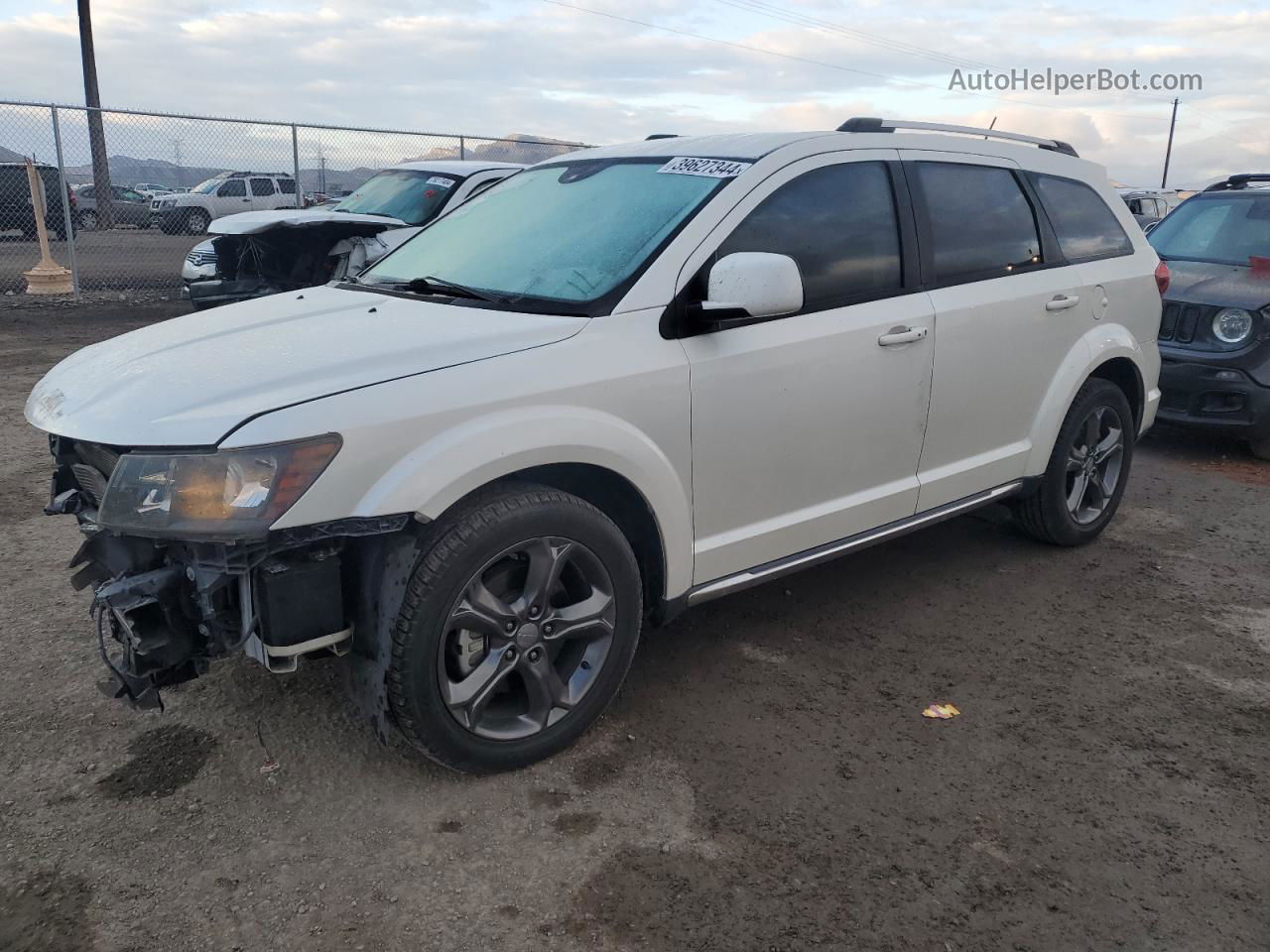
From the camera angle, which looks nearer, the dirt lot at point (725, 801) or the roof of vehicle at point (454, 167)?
the dirt lot at point (725, 801)

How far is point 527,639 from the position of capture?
2891mm

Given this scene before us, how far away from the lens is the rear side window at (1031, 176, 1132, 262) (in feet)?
14.8

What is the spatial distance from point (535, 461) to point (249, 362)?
85cm

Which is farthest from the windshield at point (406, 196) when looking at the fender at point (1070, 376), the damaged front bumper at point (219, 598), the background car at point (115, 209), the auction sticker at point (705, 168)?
the background car at point (115, 209)

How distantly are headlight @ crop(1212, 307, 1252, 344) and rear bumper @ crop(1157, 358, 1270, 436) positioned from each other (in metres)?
0.23

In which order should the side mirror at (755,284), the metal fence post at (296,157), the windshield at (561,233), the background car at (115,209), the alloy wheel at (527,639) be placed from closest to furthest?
the alloy wheel at (527,639)
the side mirror at (755,284)
the windshield at (561,233)
the metal fence post at (296,157)
the background car at (115,209)

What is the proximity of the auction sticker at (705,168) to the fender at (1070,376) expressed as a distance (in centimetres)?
187

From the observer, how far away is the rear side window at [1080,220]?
4.52 meters

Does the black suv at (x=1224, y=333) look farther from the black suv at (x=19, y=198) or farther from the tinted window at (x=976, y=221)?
the black suv at (x=19, y=198)

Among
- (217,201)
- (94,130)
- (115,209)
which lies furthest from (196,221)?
(94,130)

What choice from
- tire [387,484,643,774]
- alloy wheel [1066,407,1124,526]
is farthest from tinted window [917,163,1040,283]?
tire [387,484,643,774]

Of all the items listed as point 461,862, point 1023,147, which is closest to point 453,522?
point 461,862

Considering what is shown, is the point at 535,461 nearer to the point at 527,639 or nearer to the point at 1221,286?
the point at 527,639

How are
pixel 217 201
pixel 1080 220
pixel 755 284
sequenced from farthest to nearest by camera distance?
pixel 217 201 → pixel 1080 220 → pixel 755 284
